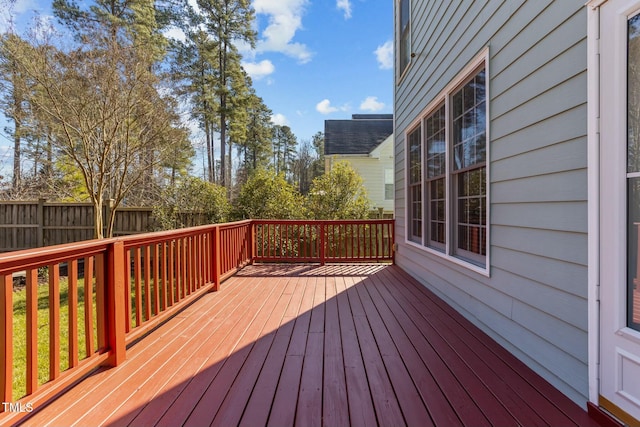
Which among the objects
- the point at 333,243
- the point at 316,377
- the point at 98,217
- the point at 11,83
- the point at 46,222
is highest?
the point at 11,83

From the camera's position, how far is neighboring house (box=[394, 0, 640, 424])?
4.29 ft

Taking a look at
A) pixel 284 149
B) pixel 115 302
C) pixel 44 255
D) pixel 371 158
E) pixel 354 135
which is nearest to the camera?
pixel 44 255

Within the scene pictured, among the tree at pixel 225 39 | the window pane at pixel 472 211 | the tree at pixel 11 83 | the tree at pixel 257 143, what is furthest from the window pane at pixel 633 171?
the tree at pixel 257 143

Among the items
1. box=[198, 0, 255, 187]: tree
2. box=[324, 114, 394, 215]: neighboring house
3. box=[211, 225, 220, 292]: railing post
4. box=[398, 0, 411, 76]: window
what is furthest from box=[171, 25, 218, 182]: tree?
box=[398, 0, 411, 76]: window

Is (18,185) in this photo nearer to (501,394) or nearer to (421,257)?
(421,257)

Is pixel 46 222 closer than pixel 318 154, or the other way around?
pixel 46 222

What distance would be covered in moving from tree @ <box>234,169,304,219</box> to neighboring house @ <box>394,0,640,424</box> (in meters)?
4.03

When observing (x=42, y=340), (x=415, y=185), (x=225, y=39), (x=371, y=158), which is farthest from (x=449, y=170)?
(x=225, y=39)

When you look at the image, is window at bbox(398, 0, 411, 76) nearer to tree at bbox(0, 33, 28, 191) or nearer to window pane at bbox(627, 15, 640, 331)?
window pane at bbox(627, 15, 640, 331)

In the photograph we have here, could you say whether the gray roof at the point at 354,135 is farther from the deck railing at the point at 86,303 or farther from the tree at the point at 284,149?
the tree at the point at 284,149

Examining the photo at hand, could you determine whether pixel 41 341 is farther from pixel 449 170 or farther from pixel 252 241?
pixel 449 170

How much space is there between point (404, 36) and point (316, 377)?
521cm

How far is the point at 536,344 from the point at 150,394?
2.30 metres

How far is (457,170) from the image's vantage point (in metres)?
2.99
